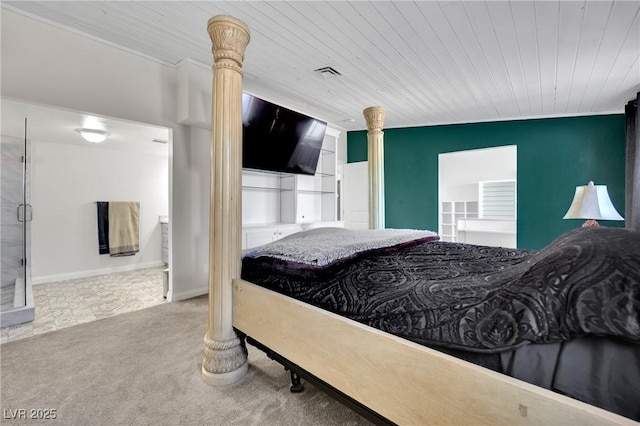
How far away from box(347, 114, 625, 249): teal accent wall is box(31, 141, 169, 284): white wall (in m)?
3.99

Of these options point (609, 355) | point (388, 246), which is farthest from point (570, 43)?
point (609, 355)

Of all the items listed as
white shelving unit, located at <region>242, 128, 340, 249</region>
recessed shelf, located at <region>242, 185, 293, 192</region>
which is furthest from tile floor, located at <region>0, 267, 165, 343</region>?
recessed shelf, located at <region>242, 185, 293, 192</region>

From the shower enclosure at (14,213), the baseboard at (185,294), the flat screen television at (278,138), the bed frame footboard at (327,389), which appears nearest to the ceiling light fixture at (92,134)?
the shower enclosure at (14,213)

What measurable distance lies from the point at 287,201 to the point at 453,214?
3.45 meters

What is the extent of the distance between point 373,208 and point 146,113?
239 cm

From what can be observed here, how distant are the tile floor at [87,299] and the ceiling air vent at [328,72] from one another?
2954mm

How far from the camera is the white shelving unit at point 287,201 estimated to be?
3.54 metres

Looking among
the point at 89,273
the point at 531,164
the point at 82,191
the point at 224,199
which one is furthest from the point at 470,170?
the point at 89,273

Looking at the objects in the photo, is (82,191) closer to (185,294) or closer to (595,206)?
(185,294)

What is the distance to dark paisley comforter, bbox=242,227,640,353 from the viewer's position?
Answer: 0.64 meters

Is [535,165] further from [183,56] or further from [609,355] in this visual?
[183,56]

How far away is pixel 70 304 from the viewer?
9.92ft

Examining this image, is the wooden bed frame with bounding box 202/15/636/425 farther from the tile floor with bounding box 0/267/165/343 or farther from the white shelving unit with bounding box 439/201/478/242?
the white shelving unit with bounding box 439/201/478/242

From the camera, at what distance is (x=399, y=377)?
865mm
